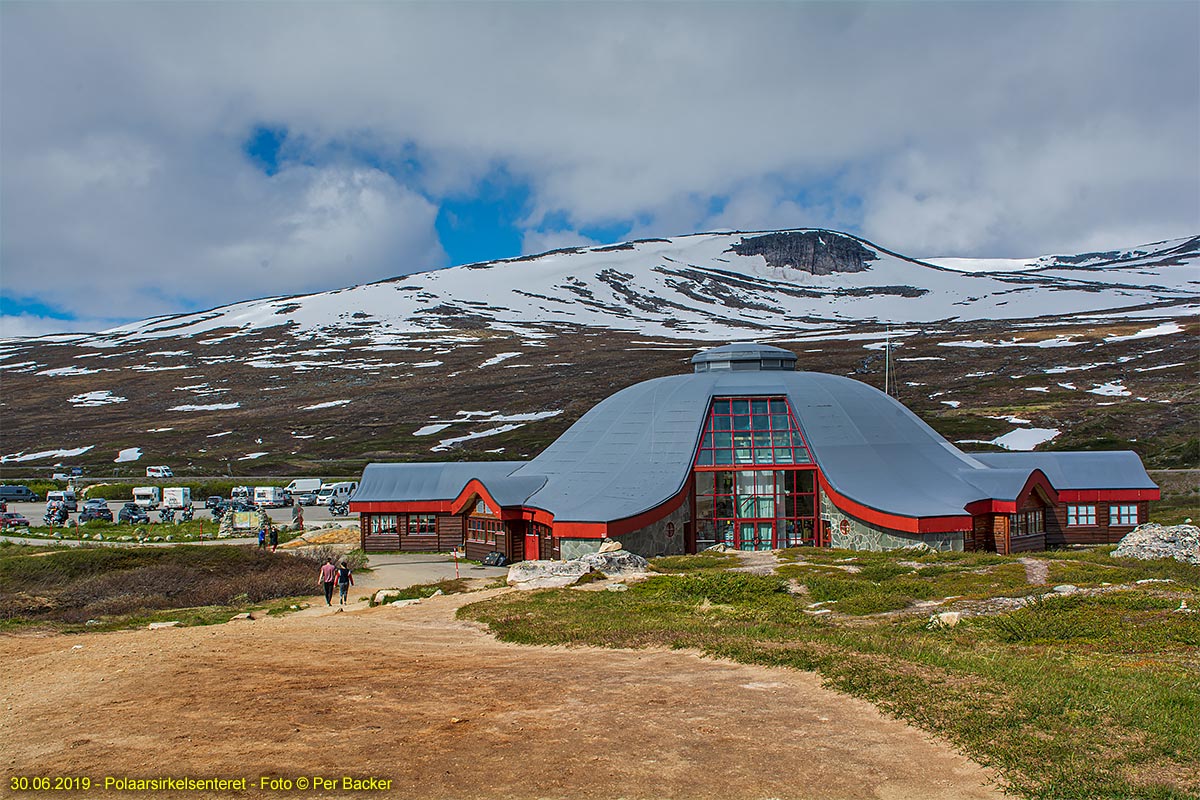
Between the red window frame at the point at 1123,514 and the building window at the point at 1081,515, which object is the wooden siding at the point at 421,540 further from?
the red window frame at the point at 1123,514

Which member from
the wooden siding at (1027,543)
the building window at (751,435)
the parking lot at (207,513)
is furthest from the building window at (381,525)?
the wooden siding at (1027,543)

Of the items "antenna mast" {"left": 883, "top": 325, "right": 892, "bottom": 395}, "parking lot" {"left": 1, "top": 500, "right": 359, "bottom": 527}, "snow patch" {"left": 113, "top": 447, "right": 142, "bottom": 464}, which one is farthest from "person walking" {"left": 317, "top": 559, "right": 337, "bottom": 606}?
"snow patch" {"left": 113, "top": 447, "right": 142, "bottom": 464}

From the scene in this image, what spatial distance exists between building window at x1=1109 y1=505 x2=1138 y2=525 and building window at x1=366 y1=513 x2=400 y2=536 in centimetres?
3856

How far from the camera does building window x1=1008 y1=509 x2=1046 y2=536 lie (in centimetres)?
4081

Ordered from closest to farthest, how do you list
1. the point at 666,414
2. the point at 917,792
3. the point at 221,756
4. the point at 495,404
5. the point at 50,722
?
the point at 917,792, the point at 221,756, the point at 50,722, the point at 666,414, the point at 495,404

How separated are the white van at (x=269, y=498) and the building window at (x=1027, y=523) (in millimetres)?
61019

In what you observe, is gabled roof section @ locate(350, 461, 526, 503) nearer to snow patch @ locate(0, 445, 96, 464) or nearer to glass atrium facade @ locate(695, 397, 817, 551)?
glass atrium facade @ locate(695, 397, 817, 551)

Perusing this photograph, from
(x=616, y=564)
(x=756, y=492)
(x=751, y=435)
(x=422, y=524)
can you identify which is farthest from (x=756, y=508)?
(x=422, y=524)

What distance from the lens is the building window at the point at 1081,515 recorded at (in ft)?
154

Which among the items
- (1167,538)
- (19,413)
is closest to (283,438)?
(19,413)

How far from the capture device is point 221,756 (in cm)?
1167

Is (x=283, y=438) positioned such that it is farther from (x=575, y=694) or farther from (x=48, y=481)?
(x=575, y=694)

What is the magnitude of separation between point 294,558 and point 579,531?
13.2 metres

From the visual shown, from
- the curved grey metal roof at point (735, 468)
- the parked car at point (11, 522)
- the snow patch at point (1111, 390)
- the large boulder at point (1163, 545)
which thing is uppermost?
the snow patch at point (1111, 390)
